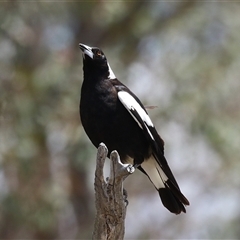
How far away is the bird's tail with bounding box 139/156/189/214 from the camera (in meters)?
4.21

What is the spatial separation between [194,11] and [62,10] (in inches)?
68.3

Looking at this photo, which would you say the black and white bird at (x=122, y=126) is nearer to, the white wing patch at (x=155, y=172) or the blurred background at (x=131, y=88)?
the white wing patch at (x=155, y=172)

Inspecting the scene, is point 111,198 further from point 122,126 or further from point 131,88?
point 131,88

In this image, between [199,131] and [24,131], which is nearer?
[24,131]

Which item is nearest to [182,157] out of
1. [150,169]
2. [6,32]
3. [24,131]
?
[24,131]

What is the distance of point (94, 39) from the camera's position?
9.20 metres

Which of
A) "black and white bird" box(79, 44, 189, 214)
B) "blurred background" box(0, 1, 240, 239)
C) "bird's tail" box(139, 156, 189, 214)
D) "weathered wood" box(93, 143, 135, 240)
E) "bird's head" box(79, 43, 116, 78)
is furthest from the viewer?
"blurred background" box(0, 1, 240, 239)

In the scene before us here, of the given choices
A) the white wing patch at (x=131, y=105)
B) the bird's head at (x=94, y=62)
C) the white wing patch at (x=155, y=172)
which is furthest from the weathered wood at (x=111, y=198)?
the bird's head at (x=94, y=62)

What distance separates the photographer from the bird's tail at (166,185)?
166 inches

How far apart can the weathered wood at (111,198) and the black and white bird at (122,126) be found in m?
0.42

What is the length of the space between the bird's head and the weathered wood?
943 millimetres

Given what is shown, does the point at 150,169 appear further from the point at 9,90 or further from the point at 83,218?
the point at 83,218

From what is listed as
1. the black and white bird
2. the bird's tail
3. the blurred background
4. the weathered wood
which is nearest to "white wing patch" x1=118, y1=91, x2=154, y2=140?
the black and white bird

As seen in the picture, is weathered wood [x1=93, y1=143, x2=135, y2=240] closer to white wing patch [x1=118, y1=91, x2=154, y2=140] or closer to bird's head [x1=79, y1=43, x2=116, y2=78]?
white wing patch [x1=118, y1=91, x2=154, y2=140]
